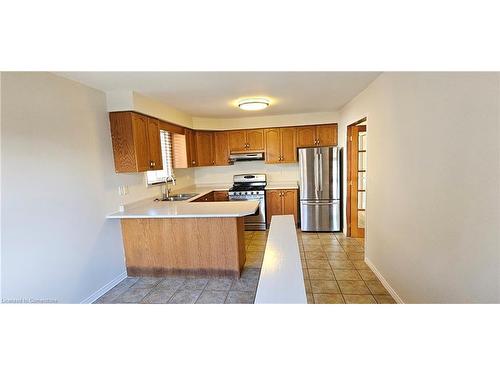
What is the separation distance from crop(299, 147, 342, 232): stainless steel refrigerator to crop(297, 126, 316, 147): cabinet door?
42 cm

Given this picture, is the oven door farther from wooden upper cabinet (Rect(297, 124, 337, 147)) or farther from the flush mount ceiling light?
the flush mount ceiling light

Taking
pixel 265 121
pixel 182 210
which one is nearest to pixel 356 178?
pixel 265 121

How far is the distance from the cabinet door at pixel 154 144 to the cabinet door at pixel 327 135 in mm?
2999

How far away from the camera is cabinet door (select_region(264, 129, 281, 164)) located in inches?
195

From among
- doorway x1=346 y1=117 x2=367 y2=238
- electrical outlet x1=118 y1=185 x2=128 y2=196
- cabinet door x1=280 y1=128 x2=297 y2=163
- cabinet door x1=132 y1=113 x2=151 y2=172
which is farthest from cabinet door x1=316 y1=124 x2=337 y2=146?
electrical outlet x1=118 y1=185 x2=128 y2=196

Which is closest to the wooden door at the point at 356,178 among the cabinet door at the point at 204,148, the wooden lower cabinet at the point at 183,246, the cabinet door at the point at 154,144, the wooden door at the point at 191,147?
the wooden lower cabinet at the point at 183,246

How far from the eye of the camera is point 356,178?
13.6 feet

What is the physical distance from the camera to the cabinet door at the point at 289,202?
4812 mm

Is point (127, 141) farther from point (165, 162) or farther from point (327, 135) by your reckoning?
point (327, 135)

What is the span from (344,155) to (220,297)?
10.4 ft

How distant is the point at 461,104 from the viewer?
1.39 meters

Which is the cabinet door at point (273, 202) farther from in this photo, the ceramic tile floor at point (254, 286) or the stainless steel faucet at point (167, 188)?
the stainless steel faucet at point (167, 188)

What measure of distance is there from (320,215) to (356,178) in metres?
0.94
